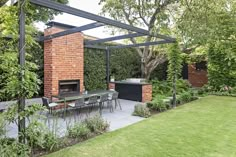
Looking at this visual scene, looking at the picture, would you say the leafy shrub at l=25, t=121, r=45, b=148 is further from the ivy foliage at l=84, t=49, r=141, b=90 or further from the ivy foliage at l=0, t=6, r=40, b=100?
the ivy foliage at l=84, t=49, r=141, b=90

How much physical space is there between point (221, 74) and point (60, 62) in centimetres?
961

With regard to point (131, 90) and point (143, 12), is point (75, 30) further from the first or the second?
point (143, 12)

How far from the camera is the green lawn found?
13.2 feet

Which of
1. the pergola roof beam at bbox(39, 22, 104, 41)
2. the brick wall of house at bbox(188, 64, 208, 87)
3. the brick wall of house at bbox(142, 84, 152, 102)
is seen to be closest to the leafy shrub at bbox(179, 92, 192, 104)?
the brick wall of house at bbox(142, 84, 152, 102)

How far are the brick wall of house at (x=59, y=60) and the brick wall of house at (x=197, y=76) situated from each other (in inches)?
439

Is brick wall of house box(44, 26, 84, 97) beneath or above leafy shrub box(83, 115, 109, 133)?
above

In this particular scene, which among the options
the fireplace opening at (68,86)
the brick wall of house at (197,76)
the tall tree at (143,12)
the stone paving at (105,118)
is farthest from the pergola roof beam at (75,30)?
the brick wall of house at (197,76)

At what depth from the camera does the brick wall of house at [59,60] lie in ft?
27.5

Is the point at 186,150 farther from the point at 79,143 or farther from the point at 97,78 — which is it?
the point at 97,78

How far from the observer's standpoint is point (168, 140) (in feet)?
15.4

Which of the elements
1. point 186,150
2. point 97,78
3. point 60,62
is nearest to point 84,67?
point 97,78

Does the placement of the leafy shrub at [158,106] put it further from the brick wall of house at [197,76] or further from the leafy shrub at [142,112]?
the brick wall of house at [197,76]

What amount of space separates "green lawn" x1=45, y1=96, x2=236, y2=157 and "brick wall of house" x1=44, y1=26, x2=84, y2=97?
414 cm

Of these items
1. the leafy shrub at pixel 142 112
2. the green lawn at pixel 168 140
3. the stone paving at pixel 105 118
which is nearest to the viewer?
the green lawn at pixel 168 140
